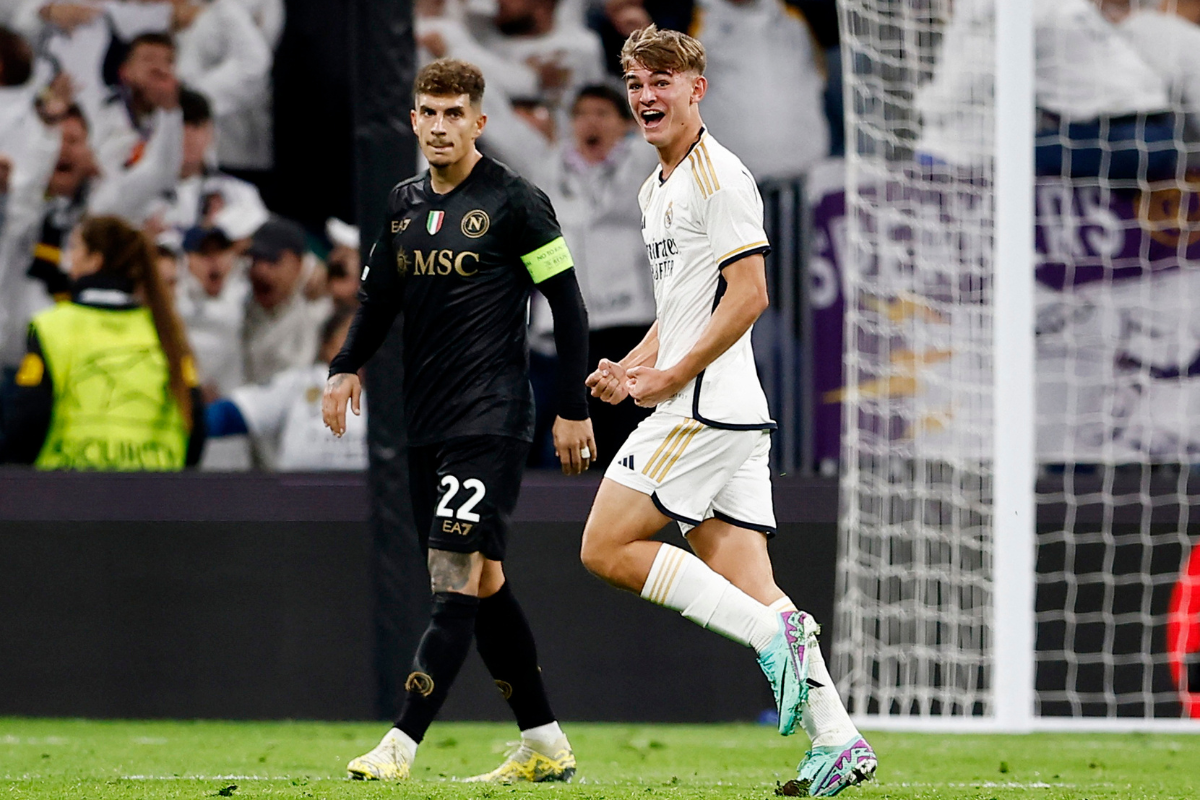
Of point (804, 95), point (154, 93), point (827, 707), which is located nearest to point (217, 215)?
point (154, 93)

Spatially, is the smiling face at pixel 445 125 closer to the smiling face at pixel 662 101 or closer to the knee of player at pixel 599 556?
the smiling face at pixel 662 101

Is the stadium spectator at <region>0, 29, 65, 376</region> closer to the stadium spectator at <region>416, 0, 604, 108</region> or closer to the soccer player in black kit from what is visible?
the stadium spectator at <region>416, 0, 604, 108</region>

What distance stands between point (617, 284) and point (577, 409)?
3.87m

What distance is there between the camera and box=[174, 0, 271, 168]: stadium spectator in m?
8.86

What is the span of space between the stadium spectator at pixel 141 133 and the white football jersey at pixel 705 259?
4.99 metres

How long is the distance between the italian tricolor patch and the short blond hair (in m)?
0.78

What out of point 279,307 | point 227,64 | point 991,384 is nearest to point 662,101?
point 991,384

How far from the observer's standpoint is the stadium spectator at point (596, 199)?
27.8 feet

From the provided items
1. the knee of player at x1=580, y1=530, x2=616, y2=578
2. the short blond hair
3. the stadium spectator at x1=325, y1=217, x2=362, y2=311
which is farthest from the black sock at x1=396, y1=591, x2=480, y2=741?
the stadium spectator at x1=325, y1=217, x2=362, y2=311

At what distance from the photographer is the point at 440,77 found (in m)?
4.73

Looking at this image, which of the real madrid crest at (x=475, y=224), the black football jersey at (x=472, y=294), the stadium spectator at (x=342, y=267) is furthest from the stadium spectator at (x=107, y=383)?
the real madrid crest at (x=475, y=224)

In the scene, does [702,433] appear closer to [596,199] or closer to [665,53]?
[665,53]

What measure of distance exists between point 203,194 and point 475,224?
14.2 ft

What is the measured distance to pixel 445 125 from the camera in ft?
15.6
